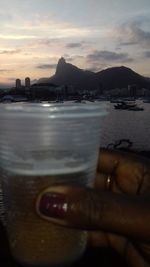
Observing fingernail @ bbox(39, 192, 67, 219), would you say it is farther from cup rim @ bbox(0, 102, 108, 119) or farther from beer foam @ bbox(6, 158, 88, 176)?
cup rim @ bbox(0, 102, 108, 119)

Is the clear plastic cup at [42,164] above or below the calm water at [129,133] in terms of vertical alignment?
above

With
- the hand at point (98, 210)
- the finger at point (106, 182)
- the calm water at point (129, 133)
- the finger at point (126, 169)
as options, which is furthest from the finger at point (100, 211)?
the calm water at point (129, 133)

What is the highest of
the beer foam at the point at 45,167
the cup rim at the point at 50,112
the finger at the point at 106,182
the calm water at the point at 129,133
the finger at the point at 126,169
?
the cup rim at the point at 50,112

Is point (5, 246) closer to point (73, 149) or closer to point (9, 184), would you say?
point (9, 184)

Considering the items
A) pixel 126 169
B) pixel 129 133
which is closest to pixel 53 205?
pixel 126 169

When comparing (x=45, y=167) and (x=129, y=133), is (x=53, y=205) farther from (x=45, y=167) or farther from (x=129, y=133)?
(x=129, y=133)

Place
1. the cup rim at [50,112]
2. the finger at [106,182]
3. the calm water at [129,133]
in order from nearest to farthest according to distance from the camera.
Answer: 1. the cup rim at [50,112]
2. the finger at [106,182]
3. the calm water at [129,133]

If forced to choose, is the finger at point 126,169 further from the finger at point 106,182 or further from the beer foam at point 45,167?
the beer foam at point 45,167
